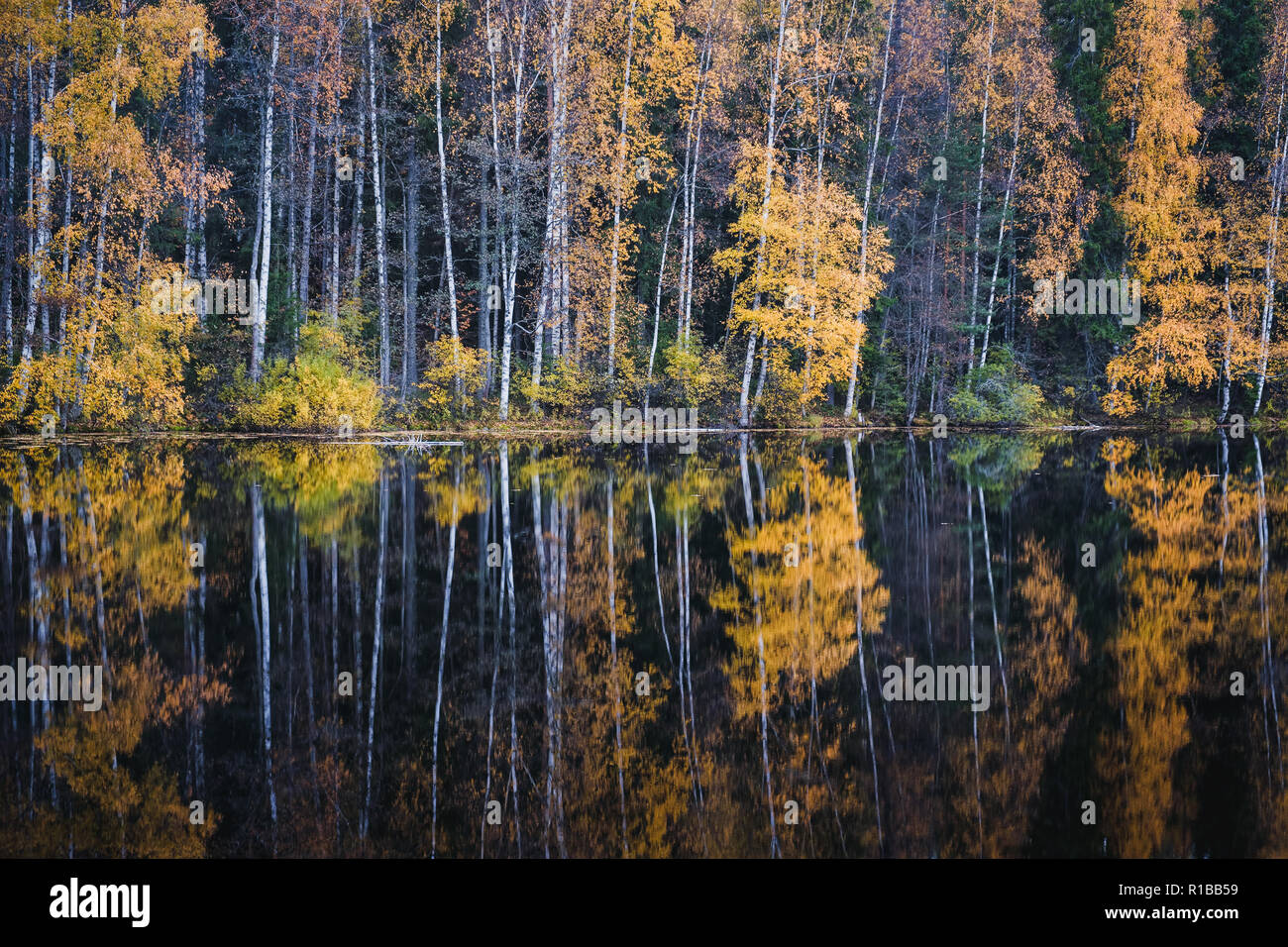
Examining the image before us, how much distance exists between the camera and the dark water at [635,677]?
17.0 ft

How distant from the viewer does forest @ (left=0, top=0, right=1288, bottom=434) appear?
2722 centimetres

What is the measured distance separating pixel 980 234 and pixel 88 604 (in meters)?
37.3

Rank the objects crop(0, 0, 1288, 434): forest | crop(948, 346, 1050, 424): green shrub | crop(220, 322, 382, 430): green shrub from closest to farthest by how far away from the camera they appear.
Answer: crop(0, 0, 1288, 434): forest → crop(220, 322, 382, 430): green shrub → crop(948, 346, 1050, 424): green shrub

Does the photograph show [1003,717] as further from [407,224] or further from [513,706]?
[407,224]

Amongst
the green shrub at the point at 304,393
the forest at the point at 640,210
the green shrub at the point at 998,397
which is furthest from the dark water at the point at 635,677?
the green shrub at the point at 998,397

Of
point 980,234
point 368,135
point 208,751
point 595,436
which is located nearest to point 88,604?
point 208,751

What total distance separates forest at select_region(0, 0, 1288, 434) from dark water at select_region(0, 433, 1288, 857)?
45.3 feet

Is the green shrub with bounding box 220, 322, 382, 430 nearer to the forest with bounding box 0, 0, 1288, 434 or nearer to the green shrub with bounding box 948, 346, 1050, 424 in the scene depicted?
the forest with bounding box 0, 0, 1288, 434

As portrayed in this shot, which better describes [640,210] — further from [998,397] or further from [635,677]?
[635,677]

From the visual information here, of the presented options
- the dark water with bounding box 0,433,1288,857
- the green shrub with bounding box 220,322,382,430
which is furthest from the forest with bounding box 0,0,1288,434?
the dark water with bounding box 0,433,1288,857

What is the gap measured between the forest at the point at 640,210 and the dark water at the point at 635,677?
13811 mm

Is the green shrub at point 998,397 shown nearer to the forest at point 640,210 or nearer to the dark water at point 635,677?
the forest at point 640,210

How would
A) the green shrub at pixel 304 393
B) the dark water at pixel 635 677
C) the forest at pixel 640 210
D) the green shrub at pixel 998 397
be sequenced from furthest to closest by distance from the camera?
the green shrub at pixel 998 397, the green shrub at pixel 304 393, the forest at pixel 640 210, the dark water at pixel 635 677

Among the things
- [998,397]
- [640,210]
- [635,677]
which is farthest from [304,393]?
[998,397]
